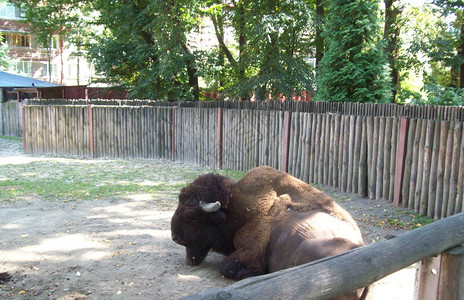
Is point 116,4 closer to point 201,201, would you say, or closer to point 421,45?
point 421,45

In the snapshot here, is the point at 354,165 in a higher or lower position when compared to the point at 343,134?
lower

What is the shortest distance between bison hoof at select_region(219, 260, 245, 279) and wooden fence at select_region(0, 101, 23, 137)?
76.1ft

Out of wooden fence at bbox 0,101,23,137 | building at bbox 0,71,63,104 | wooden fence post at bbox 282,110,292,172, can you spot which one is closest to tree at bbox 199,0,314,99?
wooden fence post at bbox 282,110,292,172

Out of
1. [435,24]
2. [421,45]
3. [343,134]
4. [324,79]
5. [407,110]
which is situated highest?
[435,24]

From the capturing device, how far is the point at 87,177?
11758 mm

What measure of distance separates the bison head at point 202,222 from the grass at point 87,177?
14.8 ft

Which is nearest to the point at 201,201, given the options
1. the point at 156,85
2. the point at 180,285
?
the point at 180,285

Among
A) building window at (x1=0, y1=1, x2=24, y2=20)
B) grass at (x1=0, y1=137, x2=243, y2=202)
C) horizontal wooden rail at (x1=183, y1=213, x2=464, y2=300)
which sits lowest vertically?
grass at (x1=0, y1=137, x2=243, y2=202)

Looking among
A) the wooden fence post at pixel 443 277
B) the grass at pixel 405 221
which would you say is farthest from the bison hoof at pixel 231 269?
the grass at pixel 405 221

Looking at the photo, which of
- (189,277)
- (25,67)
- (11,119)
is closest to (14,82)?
(11,119)

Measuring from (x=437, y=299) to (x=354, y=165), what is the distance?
687 cm

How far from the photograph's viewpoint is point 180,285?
15.3ft

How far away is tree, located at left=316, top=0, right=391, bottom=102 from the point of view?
13055mm

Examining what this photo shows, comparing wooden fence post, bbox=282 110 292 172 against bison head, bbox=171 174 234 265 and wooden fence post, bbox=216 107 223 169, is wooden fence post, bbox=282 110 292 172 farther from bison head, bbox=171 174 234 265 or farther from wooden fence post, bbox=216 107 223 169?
bison head, bbox=171 174 234 265
